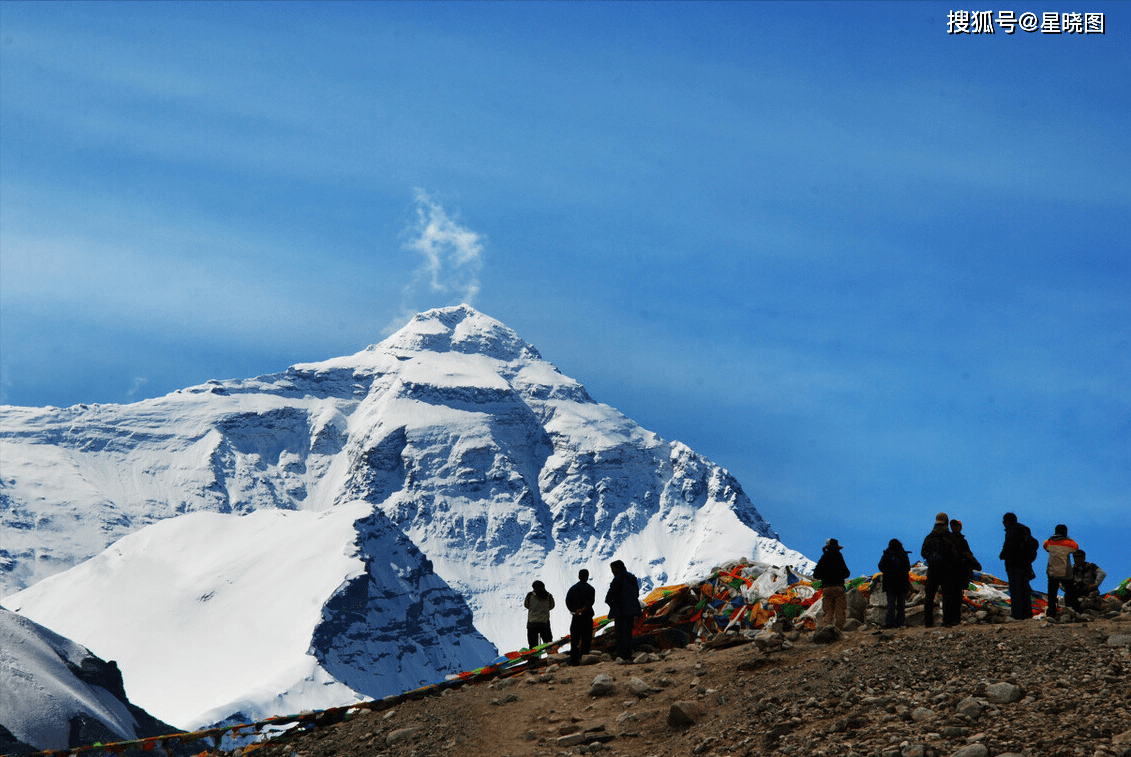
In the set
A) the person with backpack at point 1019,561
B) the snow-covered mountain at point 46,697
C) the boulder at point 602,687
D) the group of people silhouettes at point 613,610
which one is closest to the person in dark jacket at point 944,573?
the person with backpack at point 1019,561

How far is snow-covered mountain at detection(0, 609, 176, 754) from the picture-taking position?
269ft

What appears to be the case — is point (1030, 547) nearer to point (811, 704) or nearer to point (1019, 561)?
A: point (1019, 561)

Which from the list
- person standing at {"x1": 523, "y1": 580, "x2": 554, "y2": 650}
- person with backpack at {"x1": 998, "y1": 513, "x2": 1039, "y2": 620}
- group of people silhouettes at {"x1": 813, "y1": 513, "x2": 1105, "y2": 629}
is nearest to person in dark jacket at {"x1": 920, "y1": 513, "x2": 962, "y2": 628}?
group of people silhouettes at {"x1": 813, "y1": 513, "x2": 1105, "y2": 629}

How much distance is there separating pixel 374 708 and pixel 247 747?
8.41ft

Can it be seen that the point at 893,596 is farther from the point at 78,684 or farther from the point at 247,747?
the point at 78,684

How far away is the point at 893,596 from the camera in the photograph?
958 inches

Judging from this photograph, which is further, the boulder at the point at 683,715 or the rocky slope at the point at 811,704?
the boulder at the point at 683,715

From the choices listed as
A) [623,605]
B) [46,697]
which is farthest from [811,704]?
[46,697]

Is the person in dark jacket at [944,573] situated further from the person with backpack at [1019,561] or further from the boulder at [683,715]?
the boulder at [683,715]

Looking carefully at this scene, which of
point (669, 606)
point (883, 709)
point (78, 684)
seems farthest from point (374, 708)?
point (78, 684)

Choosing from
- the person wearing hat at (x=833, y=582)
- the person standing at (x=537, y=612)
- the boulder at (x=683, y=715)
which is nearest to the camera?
the boulder at (x=683, y=715)

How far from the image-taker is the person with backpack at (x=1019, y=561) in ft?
79.2

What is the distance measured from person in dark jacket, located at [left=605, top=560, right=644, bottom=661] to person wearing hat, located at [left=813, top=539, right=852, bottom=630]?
369 centimetres

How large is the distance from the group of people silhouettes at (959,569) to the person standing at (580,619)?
475 cm
